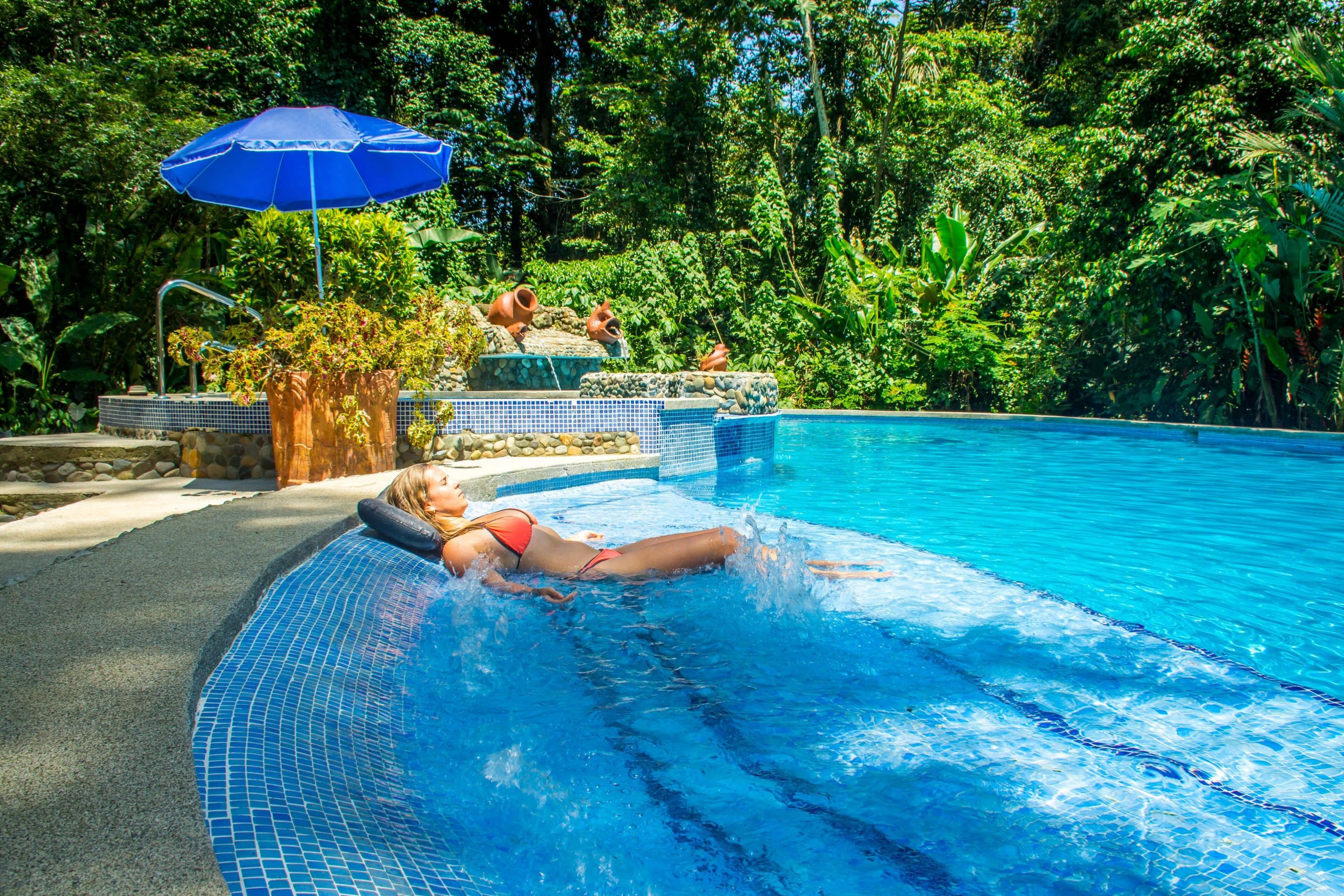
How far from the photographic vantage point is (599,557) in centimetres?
443

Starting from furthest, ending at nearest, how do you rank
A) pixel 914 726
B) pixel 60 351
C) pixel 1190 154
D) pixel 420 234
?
pixel 420 234
pixel 1190 154
pixel 60 351
pixel 914 726

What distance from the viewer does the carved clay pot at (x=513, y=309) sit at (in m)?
11.1

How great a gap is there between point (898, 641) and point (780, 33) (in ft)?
60.9

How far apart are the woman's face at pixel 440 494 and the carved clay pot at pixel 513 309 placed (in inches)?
270

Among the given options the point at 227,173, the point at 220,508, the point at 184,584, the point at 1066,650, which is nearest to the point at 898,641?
the point at 1066,650

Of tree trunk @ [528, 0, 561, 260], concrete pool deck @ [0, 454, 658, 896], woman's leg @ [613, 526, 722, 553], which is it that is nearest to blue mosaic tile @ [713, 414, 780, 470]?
woman's leg @ [613, 526, 722, 553]

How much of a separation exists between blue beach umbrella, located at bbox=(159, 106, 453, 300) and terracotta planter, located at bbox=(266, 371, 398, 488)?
2.85ft

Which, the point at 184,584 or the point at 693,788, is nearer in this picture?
the point at 693,788

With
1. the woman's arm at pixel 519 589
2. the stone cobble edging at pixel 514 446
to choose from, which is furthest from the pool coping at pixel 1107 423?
the woman's arm at pixel 519 589

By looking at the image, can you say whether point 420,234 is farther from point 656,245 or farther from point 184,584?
point 184,584

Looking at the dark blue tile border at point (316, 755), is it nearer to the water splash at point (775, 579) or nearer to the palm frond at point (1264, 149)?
the water splash at point (775, 579)

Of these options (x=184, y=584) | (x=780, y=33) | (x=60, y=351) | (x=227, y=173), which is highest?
(x=780, y=33)

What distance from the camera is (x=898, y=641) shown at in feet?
12.8

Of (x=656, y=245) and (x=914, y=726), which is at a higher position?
(x=656, y=245)
